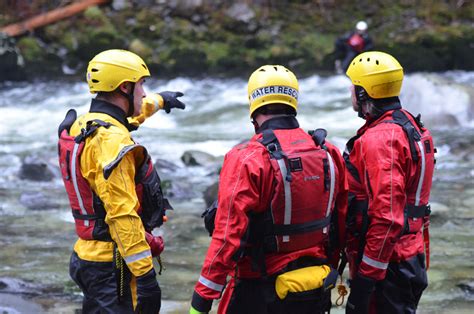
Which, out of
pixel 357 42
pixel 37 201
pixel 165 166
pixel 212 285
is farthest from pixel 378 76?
pixel 357 42

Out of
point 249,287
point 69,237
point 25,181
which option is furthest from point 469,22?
point 249,287

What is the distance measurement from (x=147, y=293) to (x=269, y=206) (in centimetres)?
77

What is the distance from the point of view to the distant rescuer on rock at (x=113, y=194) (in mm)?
3812

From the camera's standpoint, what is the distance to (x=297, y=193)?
11.9ft

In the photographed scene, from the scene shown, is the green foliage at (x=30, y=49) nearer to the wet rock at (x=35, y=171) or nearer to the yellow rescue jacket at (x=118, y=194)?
the wet rock at (x=35, y=171)

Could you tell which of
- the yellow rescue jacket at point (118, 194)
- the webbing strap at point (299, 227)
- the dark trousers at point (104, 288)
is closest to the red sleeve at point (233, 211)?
the webbing strap at point (299, 227)

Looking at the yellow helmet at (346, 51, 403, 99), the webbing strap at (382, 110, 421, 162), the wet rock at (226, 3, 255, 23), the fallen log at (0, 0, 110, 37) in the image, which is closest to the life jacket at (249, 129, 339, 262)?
the webbing strap at (382, 110, 421, 162)

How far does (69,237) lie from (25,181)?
314 centimetres

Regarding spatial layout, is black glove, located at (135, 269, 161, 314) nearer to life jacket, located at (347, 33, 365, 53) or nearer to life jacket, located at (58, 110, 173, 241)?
life jacket, located at (58, 110, 173, 241)

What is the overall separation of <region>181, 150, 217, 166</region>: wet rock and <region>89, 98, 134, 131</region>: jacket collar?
25.3 feet

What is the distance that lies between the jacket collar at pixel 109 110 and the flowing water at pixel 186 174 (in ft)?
7.67

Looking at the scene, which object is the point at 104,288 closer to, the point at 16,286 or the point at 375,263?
the point at 375,263

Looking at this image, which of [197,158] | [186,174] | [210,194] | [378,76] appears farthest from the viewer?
[197,158]

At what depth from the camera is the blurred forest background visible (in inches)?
787
